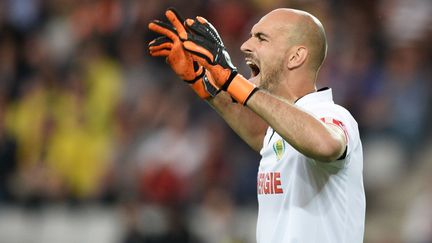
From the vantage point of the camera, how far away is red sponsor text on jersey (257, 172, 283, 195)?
12.6 feet

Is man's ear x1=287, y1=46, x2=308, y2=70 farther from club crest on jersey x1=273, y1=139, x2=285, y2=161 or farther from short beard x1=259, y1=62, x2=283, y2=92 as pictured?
club crest on jersey x1=273, y1=139, x2=285, y2=161

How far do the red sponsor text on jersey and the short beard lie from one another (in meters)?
0.37

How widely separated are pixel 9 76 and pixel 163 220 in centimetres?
311

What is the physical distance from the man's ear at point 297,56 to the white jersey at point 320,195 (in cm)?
22

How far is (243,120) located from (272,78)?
1.74 feet

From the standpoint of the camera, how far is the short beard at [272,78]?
4.01m

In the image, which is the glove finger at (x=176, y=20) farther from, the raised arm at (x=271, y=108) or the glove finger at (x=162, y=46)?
the glove finger at (x=162, y=46)

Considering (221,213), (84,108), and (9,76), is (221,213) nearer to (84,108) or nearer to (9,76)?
(84,108)

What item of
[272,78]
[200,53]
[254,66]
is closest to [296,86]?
[272,78]

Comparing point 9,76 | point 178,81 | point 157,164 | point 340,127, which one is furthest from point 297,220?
point 9,76

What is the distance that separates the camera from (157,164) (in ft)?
28.9

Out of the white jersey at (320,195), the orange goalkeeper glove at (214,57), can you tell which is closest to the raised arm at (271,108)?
the orange goalkeeper glove at (214,57)

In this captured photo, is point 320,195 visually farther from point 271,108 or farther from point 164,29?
point 164,29

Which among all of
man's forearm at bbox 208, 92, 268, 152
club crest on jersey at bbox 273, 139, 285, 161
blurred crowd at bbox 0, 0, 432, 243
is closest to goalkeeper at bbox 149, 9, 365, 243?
club crest on jersey at bbox 273, 139, 285, 161
